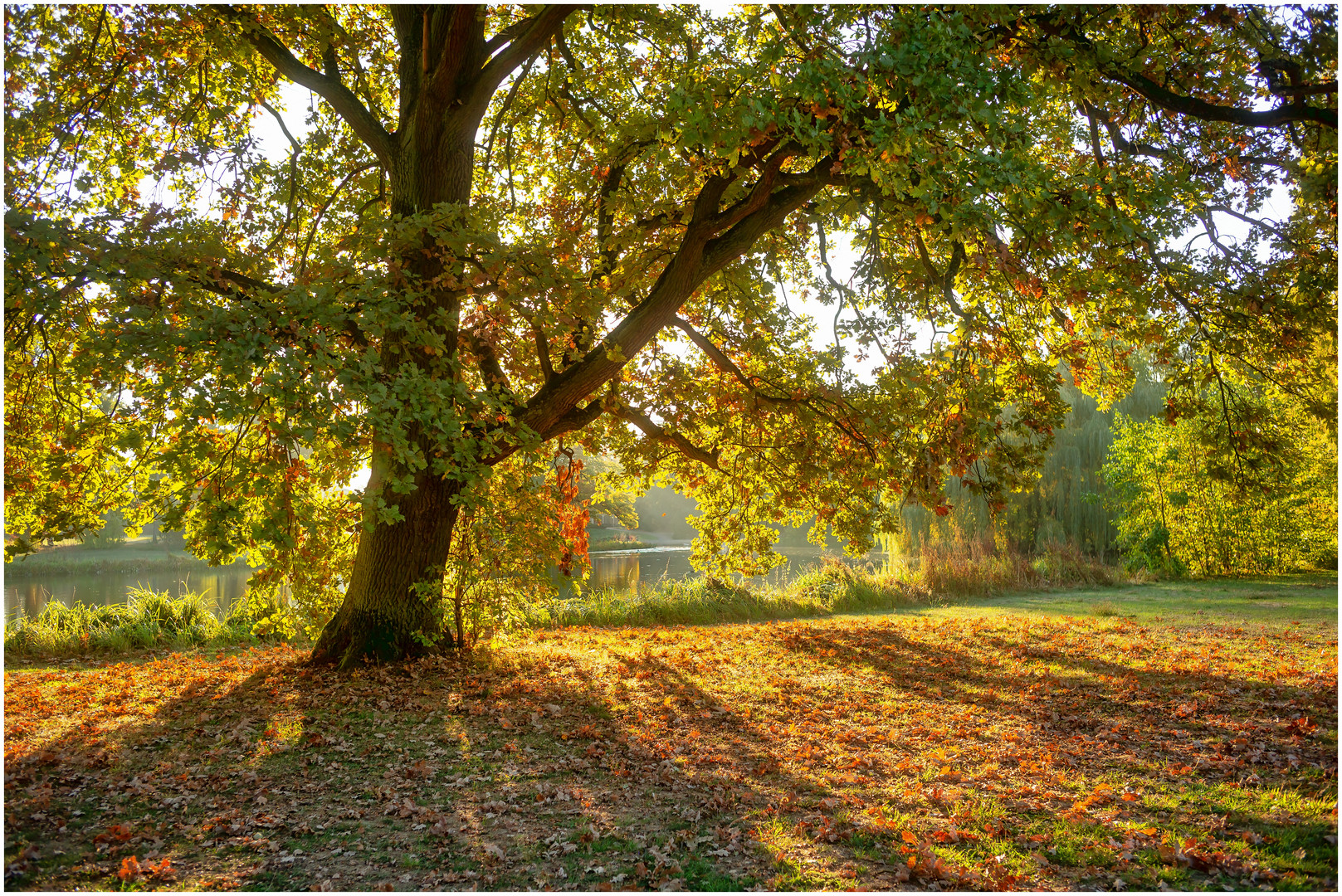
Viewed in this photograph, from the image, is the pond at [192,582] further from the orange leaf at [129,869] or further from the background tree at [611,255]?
the orange leaf at [129,869]

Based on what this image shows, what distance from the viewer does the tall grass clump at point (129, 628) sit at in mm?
9273

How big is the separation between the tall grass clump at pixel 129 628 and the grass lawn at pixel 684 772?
1223 mm

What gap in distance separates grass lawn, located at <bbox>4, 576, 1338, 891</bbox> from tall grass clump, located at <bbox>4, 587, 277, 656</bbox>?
1.22 m

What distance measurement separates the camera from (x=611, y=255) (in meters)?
8.64

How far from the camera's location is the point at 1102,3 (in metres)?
5.57

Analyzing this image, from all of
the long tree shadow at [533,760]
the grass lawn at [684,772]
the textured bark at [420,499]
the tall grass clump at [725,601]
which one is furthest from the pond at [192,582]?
the long tree shadow at [533,760]

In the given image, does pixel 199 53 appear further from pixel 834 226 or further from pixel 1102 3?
pixel 1102 3

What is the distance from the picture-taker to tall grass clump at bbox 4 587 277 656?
9.27 m

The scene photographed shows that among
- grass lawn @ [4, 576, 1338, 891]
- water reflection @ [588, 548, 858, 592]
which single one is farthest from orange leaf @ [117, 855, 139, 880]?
water reflection @ [588, 548, 858, 592]

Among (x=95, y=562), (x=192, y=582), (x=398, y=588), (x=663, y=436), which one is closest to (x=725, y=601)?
(x=663, y=436)

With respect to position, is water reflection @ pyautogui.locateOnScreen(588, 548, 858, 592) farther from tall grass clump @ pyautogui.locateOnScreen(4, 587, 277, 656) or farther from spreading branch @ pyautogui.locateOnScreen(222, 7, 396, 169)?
spreading branch @ pyautogui.locateOnScreen(222, 7, 396, 169)

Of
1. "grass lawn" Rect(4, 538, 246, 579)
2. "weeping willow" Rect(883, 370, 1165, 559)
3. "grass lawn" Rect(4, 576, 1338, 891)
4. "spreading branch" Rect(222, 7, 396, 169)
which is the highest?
"spreading branch" Rect(222, 7, 396, 169)

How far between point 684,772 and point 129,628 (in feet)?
27.9

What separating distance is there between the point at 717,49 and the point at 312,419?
21.9 feet
